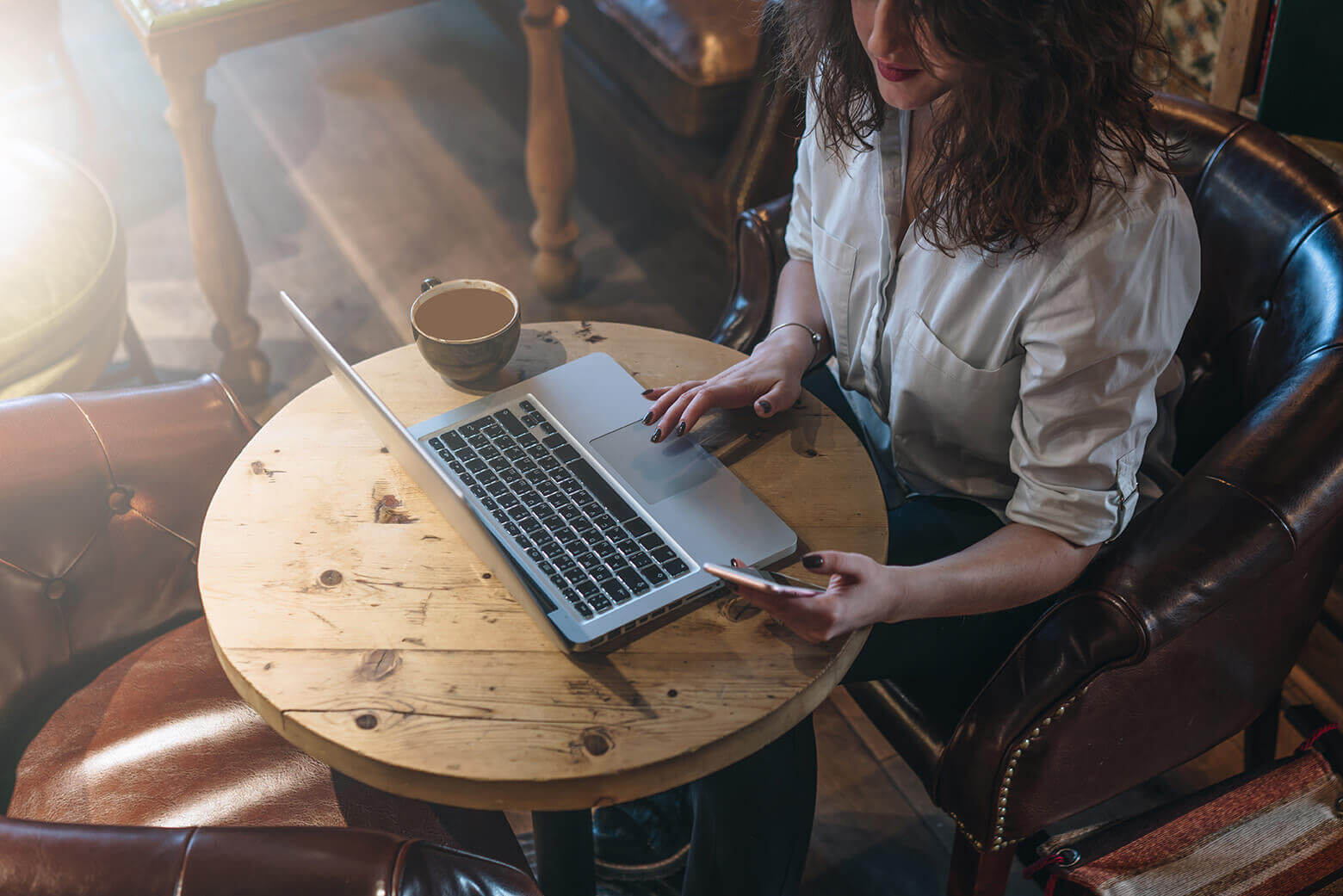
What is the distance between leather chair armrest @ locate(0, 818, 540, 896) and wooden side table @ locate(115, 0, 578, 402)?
1.50 meters

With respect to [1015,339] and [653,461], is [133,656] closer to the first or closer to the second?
[653,461]

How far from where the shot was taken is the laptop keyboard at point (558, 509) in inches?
38.7

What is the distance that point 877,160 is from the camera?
4.04 ft

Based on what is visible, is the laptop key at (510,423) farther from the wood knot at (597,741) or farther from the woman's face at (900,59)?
the woman's face at (900,59)

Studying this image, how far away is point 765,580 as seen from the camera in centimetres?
93

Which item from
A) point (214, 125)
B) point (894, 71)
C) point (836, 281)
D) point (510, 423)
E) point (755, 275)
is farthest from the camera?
point (214, 125)

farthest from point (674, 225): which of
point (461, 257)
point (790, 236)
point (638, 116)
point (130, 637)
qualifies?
point (130, 637)

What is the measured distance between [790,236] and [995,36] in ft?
1.83

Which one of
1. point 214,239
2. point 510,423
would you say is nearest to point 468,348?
point 510,423

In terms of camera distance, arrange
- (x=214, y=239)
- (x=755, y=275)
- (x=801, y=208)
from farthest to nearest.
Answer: (x=214, y=239) → (x=755, y=275) → (x=801, y=208)

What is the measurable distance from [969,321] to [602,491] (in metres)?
0.43

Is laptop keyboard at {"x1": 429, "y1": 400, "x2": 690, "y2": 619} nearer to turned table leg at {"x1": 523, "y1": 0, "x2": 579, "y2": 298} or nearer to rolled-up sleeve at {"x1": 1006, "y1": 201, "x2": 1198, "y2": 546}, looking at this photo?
rolled-up sleeve at {"x1": 1006, "y1": 201, "x2": 1198, "y2": 546}

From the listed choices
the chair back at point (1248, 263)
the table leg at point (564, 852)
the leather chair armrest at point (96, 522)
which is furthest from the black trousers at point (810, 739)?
the leather chair armrest at point (96, 522)

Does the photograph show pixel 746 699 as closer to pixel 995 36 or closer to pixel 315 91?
pixel 995 36
